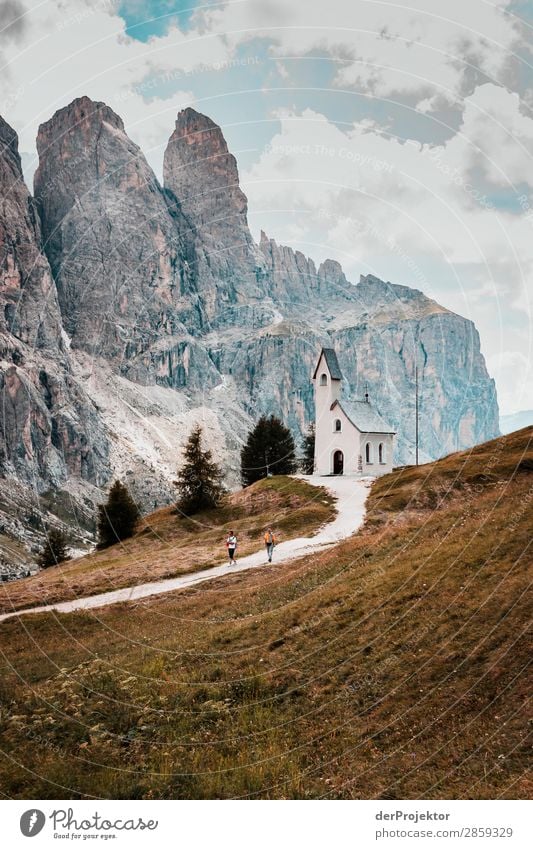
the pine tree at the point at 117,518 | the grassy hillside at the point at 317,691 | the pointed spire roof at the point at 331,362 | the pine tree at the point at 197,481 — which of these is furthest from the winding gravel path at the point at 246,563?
the pointed spire roof at the point at 331,362

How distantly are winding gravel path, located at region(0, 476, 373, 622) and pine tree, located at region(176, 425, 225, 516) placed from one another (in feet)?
43.9

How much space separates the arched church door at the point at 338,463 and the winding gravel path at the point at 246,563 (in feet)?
54.4

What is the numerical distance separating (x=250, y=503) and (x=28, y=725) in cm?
4232

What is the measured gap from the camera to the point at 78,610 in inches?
1155

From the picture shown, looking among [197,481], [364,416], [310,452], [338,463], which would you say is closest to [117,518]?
[197,481]

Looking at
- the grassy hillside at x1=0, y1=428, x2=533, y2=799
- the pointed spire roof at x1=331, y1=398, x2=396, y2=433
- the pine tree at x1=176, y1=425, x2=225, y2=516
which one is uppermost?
the pointed spire roof at x1=331, y1=398, x2=396, y2=433

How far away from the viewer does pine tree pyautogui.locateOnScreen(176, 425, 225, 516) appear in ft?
192

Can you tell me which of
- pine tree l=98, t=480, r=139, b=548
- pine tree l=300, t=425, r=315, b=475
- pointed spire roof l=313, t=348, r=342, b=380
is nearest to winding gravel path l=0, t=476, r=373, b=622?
pine tree l=98, t=480, r=139, b=548

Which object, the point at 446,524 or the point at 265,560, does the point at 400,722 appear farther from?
the point at 265,560

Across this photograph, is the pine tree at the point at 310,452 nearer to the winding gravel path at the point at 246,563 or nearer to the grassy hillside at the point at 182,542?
the grassy hillside at the point at 182,542

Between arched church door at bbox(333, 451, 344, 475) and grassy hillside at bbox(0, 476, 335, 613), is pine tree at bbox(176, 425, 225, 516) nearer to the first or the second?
grassy hillside at bbox(0, 476, 335, 613)

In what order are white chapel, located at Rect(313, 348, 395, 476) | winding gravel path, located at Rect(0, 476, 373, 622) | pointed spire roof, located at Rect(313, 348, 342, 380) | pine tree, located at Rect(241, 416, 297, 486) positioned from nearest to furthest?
winding gravel path, located at Rect(0, 476, 373, 622) → white chapel, located at Rect(313, 348, 395, 476) → pointed spire roof, located at Rect(313, 348, 342, 380) → pine tree, located at Rect(241, 416, 297, 486)

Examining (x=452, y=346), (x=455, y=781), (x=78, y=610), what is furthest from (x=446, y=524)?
(x=452, y=346)

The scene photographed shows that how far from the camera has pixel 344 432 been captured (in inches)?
2731
